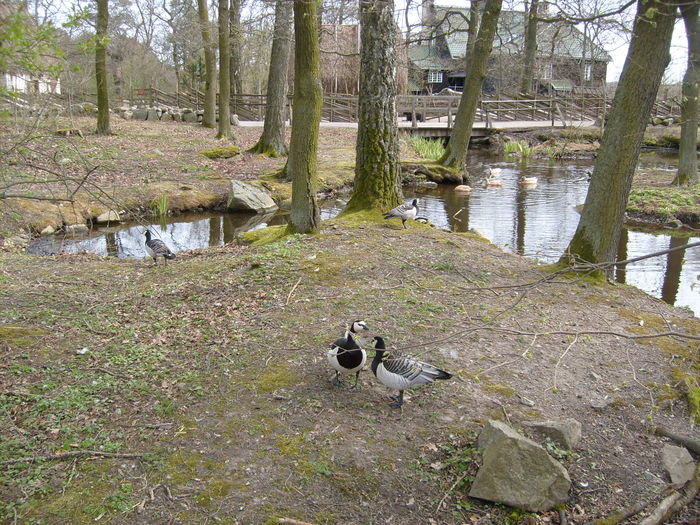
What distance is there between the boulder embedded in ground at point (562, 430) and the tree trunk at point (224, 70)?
17.8 metres

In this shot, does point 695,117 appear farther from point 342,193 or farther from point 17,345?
point 17,345

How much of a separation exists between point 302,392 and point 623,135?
5214mm

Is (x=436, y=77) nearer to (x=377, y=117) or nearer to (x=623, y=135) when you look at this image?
(x=377, y=117)

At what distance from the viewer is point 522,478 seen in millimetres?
3723

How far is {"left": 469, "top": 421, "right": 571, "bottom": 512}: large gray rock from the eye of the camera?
3.70 meters

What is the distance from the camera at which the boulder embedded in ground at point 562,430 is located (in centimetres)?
420

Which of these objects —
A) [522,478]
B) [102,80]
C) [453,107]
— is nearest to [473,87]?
[102,80]

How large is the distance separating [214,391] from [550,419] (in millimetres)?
2768

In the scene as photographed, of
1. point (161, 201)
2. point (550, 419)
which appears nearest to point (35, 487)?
point (550, 419)

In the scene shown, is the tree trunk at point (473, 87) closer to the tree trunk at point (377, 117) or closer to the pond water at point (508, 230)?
the pond water at point (508, 230)

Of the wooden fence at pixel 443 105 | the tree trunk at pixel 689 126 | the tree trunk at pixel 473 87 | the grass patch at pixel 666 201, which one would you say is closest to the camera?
the grass patch at pixel 666 201

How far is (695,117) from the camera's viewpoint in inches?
586

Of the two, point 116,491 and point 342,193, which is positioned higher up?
point 342,193

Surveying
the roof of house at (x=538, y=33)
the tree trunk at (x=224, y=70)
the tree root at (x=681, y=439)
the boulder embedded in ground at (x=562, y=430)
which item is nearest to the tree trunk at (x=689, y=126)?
the roof of house at (x=538, y=33)
